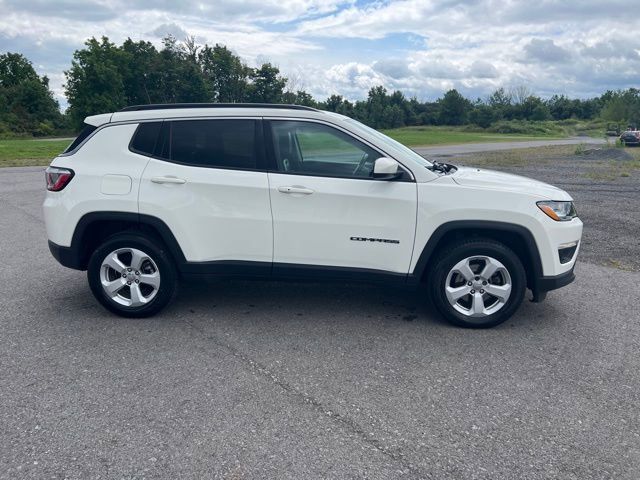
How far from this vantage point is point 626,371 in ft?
12.9

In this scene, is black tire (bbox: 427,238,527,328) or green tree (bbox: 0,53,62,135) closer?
black tire (bbox: 427,238,527,328)

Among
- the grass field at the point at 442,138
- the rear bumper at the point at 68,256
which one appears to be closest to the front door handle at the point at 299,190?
the rear bumper at the point at 68,256

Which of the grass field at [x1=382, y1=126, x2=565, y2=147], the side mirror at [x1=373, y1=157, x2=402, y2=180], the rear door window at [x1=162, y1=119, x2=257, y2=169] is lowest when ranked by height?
the grass field at [x1=382, y1=126, x2=565, y2=147]

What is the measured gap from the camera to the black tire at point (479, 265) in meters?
4.55

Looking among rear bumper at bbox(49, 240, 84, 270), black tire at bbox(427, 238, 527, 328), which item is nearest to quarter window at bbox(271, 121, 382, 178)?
black tire at bbox(427, 238, 527, 328)

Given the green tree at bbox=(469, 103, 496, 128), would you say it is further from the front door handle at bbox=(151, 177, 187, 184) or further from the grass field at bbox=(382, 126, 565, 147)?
the front door handle at bbox=(151, 177, 187, 184)

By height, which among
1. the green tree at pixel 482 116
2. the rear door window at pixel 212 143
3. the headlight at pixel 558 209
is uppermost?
the green tree at pixel 482 116

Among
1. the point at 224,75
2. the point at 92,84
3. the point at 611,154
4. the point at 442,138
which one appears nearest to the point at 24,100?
the point at 92,84

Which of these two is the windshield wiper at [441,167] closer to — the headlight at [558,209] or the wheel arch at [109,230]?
the headlight at [558,209]

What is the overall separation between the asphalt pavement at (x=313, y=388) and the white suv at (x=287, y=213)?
44 cm

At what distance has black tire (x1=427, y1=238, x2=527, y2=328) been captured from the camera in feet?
14.9

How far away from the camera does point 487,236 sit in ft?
15.4

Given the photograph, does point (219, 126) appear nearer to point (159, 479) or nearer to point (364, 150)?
point (364, 150)

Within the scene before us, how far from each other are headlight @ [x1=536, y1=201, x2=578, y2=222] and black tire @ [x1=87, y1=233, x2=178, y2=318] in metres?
3.18
